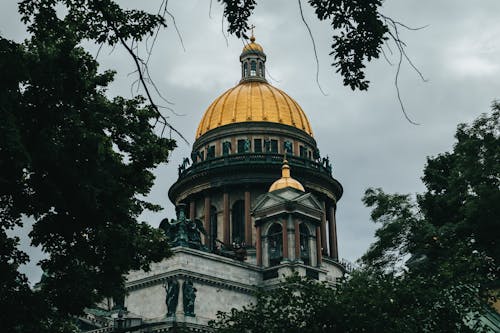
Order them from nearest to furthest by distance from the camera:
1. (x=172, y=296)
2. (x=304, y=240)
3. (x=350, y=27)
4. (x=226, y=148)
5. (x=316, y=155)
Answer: (x=350, y=27) < (x=172, y=296) < (x=304, y=240) < (x=226, y=148) < (x=316, y=155)

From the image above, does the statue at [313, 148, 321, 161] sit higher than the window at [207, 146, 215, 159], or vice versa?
the statue at [313, 148, 321, 161]

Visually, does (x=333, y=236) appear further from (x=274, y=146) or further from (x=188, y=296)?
(x=188, y=296)

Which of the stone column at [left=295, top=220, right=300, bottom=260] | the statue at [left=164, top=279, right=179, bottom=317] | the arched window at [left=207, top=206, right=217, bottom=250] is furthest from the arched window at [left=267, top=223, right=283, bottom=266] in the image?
the statue at [left=164, top=279, right=179, bottom=317]

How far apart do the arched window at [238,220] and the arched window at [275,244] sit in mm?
7418

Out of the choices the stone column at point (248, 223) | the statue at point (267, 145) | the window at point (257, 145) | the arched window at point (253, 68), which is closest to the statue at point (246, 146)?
the window at point (257, 145)

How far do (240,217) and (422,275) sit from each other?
33.6m

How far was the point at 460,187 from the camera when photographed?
33031mm

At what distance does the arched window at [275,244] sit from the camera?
5541cm

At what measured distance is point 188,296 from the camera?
47.3 metres

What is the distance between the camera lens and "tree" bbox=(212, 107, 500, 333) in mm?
25859

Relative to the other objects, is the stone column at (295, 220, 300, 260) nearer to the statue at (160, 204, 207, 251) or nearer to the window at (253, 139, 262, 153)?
the statue at (160, 204, 207, 251)

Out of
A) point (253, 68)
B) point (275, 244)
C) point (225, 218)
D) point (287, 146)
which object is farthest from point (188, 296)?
point (253, 68)

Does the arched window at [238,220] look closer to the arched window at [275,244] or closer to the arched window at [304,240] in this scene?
the arched window at [275,244]

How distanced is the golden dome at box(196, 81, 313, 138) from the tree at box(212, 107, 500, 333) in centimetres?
2994
